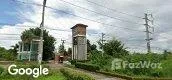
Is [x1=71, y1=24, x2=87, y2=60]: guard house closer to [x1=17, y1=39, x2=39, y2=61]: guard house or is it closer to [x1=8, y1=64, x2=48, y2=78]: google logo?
[x1=17, y1=39, x2=39, y2=61]: guard house

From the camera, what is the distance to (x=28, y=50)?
153ft

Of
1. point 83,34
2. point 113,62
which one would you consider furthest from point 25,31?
point 113,62

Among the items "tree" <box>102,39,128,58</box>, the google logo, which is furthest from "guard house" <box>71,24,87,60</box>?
the google logo

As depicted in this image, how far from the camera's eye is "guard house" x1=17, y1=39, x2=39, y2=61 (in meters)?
45.7

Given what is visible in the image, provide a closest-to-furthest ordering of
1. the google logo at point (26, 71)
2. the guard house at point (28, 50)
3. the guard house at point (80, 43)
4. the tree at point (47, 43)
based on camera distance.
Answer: the google logo at point (26, 71)
the guard house at point (28, 50)
the guard house at point (80, 43)
the tree at point (47, 43)

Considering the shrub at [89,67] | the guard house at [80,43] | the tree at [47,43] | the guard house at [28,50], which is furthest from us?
the tree at [47,43]

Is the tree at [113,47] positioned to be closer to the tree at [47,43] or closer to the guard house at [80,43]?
the guard house at [80,43]

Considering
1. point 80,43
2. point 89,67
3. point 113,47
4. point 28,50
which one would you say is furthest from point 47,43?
point 89,67

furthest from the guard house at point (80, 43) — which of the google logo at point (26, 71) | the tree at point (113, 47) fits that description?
the google logo at point (26, 71)

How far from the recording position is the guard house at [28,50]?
45.7 m

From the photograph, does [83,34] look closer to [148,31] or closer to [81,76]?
[148,31]

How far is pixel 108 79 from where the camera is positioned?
26578mm

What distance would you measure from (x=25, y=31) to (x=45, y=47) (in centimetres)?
620

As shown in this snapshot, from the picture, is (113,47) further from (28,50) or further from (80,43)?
(28,50)
